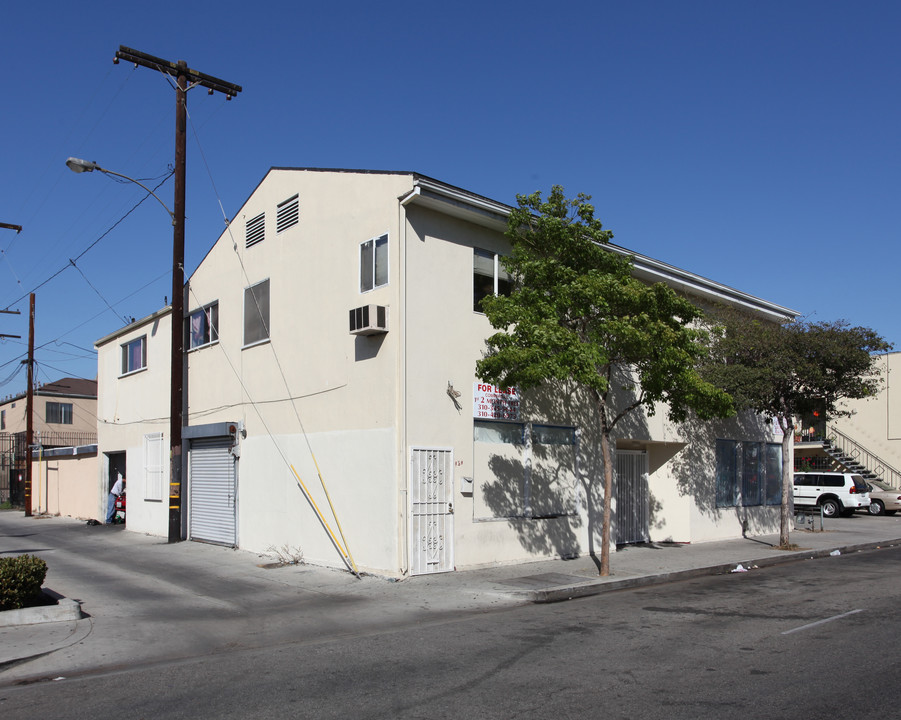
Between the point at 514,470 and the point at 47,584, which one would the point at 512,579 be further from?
the point at 47,584

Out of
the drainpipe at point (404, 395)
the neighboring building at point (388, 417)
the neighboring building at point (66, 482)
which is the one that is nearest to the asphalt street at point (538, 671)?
the drainpipe at point (404, 395)

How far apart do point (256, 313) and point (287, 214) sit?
2432mm

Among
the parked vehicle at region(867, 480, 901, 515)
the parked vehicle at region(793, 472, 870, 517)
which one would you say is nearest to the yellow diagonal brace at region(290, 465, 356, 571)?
the parked vehicle at region(793, 472, 870, 517)

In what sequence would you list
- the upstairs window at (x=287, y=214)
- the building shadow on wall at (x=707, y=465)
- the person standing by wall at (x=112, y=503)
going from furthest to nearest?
the person standing by wall at (x=112, y=503), the building shadow on wall at (x=707, y=465), the upstairs window at (x=287, y=214)

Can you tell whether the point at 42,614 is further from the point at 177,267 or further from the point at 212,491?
the point at 177,267

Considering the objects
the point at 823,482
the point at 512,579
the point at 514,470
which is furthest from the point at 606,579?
the point at 823,482

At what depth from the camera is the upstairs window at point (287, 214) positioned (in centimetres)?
1609

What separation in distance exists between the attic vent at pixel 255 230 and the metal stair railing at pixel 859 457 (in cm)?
3117

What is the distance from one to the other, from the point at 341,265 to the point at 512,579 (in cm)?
656

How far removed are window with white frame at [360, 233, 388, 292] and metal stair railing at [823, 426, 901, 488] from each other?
31.4 metres

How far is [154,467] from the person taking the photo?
20859 mm

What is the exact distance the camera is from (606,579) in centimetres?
1256

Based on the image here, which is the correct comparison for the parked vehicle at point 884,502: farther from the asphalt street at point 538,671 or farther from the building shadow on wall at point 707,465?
the asphalt street at point 538,671

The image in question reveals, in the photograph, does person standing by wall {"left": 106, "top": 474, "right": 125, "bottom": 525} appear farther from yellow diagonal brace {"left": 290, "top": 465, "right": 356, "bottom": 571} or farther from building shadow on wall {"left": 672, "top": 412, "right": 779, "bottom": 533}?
building shadow on wall {"left": 672, "top": 412, "right": 779, "bottom": 533}
